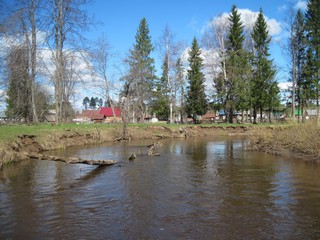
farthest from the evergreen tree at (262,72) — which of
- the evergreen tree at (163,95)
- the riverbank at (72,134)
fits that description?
the evergreen tree at (163,95)

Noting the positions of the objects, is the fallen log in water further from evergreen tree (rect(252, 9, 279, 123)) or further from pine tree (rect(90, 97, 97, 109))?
pine tree (rect(90, 97, 97, 109))

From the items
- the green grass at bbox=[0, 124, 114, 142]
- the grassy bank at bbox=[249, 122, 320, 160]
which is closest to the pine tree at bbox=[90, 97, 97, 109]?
the green grass at bbox=[0, 124, 114, 142]

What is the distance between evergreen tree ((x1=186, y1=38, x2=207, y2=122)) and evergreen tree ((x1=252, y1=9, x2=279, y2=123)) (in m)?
9.19

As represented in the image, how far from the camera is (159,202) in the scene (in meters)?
8.12

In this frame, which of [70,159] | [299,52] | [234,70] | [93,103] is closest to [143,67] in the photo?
[234,70]

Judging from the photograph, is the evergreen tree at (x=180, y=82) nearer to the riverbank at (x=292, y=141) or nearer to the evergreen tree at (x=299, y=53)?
the evergreen tree at (x=299, y=53)

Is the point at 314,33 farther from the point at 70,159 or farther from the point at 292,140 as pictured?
the point at 70,159

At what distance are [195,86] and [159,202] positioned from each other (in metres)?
44.3

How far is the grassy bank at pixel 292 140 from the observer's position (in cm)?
1543

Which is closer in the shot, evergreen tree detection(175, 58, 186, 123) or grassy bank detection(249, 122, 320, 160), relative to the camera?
grassy bank detection(249, 122, 320, 160)

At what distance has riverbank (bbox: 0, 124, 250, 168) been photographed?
609 inches

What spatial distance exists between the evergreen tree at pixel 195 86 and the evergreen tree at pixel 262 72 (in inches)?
362

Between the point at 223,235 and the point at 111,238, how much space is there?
220 centimetres

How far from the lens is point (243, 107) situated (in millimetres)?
44812
